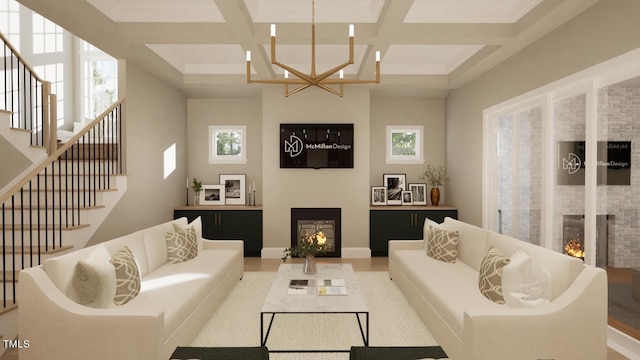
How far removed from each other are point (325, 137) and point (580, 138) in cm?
370

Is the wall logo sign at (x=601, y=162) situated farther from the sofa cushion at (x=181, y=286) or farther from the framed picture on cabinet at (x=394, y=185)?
the sofa cushion at (x=181, y=286)

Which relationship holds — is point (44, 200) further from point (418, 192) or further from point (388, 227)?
point (418, 192)

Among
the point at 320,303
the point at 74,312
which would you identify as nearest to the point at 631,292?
the point at 320,303

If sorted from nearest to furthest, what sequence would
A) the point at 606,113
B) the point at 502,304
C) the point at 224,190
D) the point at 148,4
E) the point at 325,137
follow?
1. the point at 502,304
2. the point at 606,113
3. the point at 148,4
4. the point at 325,137
5. the point at 224,190

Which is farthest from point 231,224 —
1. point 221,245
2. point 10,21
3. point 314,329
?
point 10,21

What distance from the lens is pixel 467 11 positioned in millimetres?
3760

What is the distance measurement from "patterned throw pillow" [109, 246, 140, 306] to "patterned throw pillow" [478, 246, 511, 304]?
9.73 ft

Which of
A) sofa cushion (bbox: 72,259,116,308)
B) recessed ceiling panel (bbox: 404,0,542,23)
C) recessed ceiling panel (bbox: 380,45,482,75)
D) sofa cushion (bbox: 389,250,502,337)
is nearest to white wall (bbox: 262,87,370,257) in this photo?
recessed ceiling panel (bbox: 380,45,482,75)

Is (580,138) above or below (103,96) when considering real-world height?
below

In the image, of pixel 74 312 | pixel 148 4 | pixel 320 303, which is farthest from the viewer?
pixel 148 4

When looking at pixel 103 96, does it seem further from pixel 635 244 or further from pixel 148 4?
pixel 635 244

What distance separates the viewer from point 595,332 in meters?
2.31

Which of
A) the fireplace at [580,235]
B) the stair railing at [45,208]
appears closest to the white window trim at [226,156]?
the stair railing at [45,208]

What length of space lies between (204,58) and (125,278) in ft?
12.4
